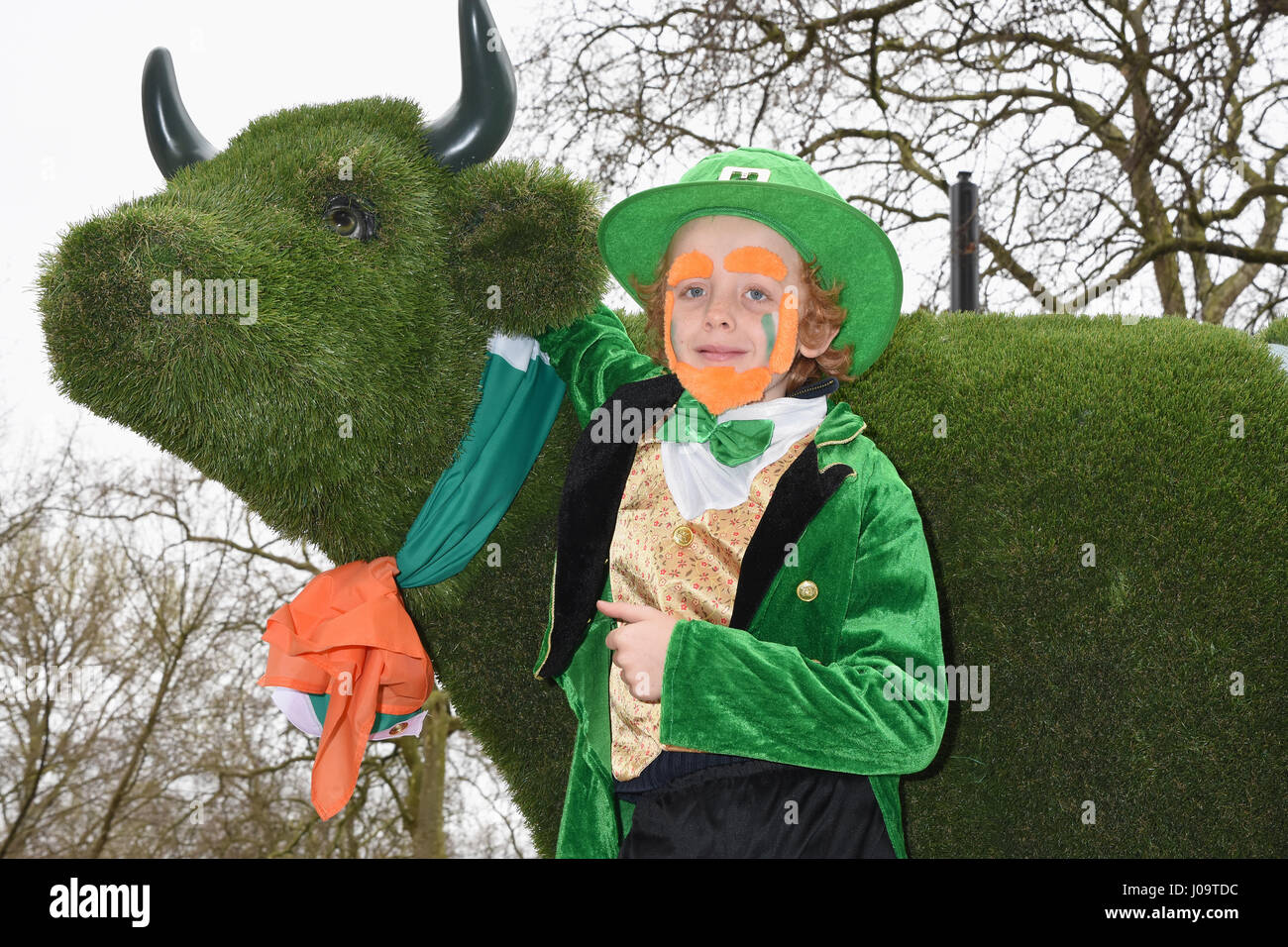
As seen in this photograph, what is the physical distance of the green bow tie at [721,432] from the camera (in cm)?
163

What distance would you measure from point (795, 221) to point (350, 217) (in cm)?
87

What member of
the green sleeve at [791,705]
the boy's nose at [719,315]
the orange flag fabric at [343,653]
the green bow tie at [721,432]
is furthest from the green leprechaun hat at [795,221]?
the orange flag fabric at [343,653]

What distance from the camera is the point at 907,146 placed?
5953 millimetres

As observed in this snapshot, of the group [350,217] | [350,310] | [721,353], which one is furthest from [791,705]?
[350,217]

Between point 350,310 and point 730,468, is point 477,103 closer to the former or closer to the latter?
point 350,310

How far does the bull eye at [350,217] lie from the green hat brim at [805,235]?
18.5 inches

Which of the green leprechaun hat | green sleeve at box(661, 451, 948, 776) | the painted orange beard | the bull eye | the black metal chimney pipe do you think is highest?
the black metal chimney pipe

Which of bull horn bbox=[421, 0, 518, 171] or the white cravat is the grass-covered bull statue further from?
the white cravat

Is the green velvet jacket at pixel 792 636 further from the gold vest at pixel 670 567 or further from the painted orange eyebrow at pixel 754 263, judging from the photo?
the painted orange eyebrow at pixel 754 263

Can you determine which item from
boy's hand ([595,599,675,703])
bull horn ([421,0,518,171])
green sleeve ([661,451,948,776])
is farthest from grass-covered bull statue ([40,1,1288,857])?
green sleeve ([661,451,948,776])

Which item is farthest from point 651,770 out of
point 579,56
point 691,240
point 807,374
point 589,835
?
point 579,56

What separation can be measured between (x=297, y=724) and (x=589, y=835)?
653mm

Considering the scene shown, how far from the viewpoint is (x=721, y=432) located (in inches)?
65.3

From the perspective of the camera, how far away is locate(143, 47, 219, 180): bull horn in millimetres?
2221
